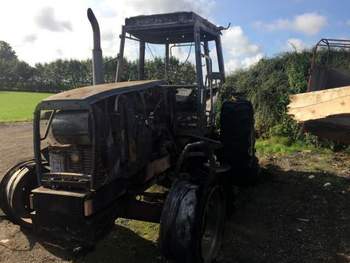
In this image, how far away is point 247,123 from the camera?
5.96m

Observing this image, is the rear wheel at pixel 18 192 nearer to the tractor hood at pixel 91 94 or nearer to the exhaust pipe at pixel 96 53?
the exhaust pipe at pixel 96 53

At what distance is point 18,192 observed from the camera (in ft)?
16.1

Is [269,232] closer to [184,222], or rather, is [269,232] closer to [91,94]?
[184,222]

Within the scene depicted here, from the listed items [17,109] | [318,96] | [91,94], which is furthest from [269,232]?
[17,109]

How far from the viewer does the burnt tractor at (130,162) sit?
3.56 m

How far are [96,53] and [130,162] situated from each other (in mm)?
1305

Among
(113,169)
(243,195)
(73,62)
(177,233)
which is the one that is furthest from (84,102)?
(73,62)

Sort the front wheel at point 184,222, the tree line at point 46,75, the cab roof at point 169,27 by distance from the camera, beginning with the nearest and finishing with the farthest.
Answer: the front wheel at point 184,222 < the cab roof at point 169,27 < the tree line at point 46,75

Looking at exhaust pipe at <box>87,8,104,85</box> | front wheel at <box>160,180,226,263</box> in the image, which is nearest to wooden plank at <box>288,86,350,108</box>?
front wheel at <box>160,180,226,263</box>

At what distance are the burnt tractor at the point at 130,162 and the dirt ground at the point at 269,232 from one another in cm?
31

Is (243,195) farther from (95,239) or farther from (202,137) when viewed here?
(95,239)

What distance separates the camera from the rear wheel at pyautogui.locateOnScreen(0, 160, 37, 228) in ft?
16.0

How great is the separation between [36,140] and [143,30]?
258 centimetres

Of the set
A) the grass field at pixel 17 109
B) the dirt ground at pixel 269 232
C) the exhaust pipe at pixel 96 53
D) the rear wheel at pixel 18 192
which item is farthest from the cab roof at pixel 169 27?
the grass field at pixel 17 109
